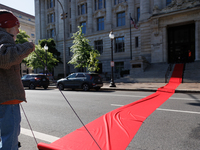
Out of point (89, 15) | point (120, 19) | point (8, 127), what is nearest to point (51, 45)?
point (89, 15)

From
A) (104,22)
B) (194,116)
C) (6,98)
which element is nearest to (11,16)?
(6,98)

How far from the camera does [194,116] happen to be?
487cm

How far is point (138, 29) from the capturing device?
28188mm

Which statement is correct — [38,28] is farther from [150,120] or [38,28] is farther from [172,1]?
[150,120]

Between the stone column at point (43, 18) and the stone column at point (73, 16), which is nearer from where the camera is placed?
the stone column at point (73, 16)

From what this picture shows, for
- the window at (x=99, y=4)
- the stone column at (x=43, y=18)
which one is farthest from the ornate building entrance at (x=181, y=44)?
the stone column at (x=43, y=18)

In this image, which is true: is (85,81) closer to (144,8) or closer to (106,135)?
(106,135)

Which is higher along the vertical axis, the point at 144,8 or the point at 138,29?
the point at 144,8

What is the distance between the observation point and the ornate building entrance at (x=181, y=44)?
84.0 feet

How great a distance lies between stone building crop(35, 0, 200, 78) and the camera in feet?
75.9

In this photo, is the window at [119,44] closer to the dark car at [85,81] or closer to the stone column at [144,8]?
the stone column at [144,8]

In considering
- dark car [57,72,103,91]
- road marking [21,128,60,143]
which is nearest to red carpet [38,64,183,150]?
road marking [21,128,60,143]

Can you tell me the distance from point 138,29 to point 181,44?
7.51 metres

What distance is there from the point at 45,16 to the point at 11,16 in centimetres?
4444
